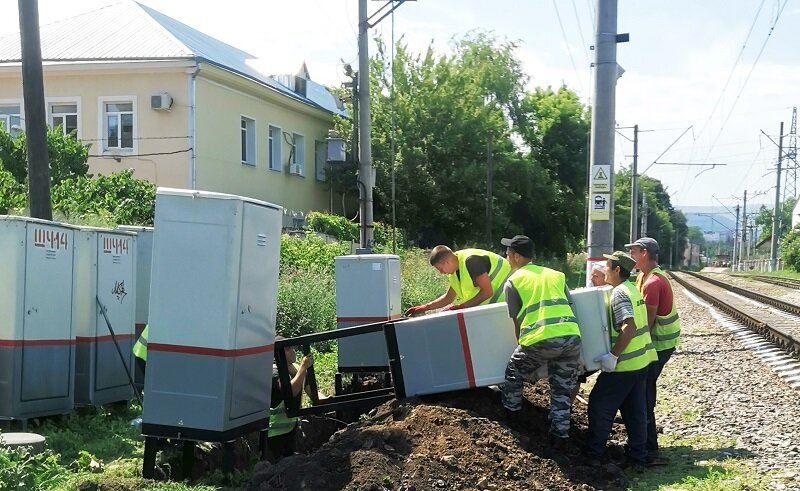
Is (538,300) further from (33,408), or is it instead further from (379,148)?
(379,148)

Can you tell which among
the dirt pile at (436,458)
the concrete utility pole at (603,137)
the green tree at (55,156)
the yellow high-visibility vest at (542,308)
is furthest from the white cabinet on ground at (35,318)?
the green tree at (55,156)

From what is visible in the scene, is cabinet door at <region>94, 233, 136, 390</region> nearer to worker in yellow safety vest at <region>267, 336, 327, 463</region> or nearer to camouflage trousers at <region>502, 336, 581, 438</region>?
worker in yellow safety vest at <region>267, 336, 327, 463</region>

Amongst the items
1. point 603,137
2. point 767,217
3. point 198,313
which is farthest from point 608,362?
point 767,217

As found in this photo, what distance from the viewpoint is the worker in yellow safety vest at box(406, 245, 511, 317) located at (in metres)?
8.22

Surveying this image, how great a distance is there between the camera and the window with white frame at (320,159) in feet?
116

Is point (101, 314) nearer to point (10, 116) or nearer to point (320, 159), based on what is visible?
point (10, 116)

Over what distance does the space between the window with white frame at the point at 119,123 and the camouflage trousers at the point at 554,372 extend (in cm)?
2216

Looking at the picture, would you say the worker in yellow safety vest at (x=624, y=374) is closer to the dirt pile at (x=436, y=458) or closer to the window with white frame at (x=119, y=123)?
the dirt pile at (x=436, y=458)

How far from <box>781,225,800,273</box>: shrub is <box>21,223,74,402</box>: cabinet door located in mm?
65710

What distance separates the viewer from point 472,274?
8.23 metres

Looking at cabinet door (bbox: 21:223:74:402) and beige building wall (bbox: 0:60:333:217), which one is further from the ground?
beige building wall (bbox: 0:60:333:217)

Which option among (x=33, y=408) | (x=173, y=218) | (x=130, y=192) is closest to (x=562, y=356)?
(x=173, y=218)

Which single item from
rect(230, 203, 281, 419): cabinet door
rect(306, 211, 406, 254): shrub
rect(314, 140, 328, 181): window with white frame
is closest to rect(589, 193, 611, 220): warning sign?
rect(230, 203, 281, 419): cabinet door

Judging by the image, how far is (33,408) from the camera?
26.3 ft
